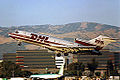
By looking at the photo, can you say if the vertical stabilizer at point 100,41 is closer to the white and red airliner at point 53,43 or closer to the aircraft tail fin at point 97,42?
the aircraft tail fin at point 97,42

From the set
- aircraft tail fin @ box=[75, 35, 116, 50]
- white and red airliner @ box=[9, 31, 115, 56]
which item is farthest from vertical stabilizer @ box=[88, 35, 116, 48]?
white and red airliner @ box=[9, 31, 115, 56]

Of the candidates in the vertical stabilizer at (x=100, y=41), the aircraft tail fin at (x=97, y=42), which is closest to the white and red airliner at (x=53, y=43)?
the aircraft tail fin at (x=97, y=42)

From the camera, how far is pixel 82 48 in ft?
477

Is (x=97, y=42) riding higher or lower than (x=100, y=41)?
lower

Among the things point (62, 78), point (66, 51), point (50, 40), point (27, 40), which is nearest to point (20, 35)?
point (27, 40)

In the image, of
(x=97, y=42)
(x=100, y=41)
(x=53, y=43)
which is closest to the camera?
(x=53, y=43)

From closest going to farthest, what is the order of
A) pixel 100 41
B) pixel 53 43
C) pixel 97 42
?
pixel 53 43 → pixel 97 42 → pixel 100 41

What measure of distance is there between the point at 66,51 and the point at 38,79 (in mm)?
18742

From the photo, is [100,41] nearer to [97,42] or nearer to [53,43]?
[97,42]

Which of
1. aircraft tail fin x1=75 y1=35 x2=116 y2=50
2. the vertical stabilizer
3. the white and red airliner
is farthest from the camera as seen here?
the vertical stabilizer

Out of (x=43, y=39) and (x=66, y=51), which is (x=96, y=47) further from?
(x=43, y=39)

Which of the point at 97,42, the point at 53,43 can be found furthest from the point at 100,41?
the point at 53,43

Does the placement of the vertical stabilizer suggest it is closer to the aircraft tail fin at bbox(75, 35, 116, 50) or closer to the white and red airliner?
the aircraft tail fin at bbox(75, 35, 116, 50)

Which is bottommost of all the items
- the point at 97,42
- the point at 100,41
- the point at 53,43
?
the point at 53,43
